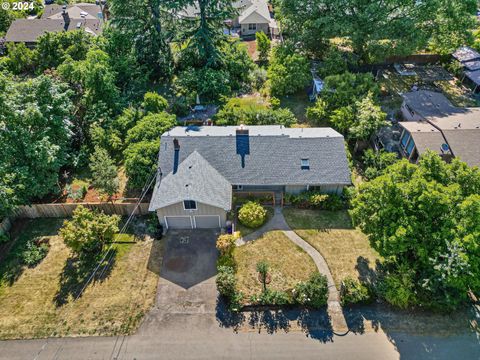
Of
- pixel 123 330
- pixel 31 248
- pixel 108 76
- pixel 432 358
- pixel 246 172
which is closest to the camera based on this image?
pixel 432 358

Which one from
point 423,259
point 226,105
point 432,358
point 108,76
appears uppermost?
point 108,76

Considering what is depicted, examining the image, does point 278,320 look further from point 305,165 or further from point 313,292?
point 305,165

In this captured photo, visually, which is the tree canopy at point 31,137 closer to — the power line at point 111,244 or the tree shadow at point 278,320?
the power line at point 111,244

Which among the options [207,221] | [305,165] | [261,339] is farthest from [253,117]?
[261,339]

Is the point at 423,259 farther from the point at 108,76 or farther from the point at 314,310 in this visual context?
the point at 108,76

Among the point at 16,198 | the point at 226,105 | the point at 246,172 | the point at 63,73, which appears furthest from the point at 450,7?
the point at 16,198

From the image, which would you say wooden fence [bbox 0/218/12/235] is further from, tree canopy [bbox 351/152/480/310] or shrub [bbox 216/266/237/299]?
tree canopy [bbox 351/152/480/310]
